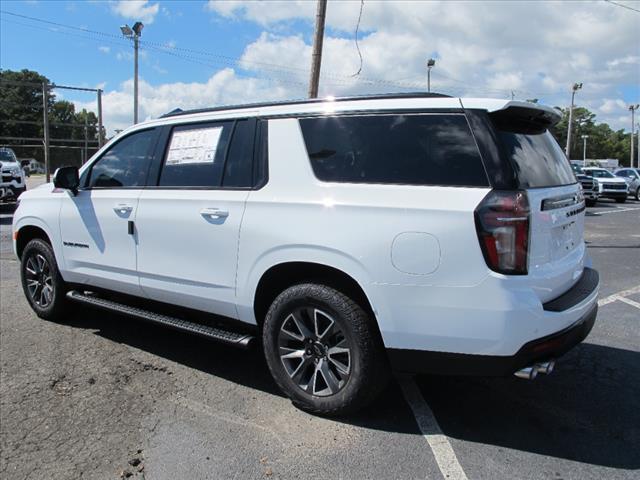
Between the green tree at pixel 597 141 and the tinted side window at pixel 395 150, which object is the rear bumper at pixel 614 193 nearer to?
the tinted side window at pixel 395 150

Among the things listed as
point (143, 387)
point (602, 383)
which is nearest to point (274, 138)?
point (143, 387)

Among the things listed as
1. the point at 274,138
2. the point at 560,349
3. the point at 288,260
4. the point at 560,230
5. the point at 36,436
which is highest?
the point at 274,138

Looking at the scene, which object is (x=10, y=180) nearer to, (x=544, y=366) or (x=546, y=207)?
(x=546, y=207)

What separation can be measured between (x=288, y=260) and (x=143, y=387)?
1503mm

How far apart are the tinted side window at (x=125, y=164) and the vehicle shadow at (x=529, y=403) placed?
143 cm

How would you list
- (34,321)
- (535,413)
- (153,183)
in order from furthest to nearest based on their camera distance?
(34,321), (153,183), (535,413)

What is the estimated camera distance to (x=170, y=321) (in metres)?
4.20

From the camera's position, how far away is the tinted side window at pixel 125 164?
15.0ft

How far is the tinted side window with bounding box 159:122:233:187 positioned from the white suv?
1 cm

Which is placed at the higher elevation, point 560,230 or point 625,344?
point 560,230

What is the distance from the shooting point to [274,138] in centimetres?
373

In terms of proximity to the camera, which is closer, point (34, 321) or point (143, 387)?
point (143, 387)

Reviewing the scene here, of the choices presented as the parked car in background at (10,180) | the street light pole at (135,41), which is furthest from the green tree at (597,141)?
the parked car in background at (10,180)

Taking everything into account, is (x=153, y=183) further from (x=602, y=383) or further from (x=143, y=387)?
(x=602, y=383)
